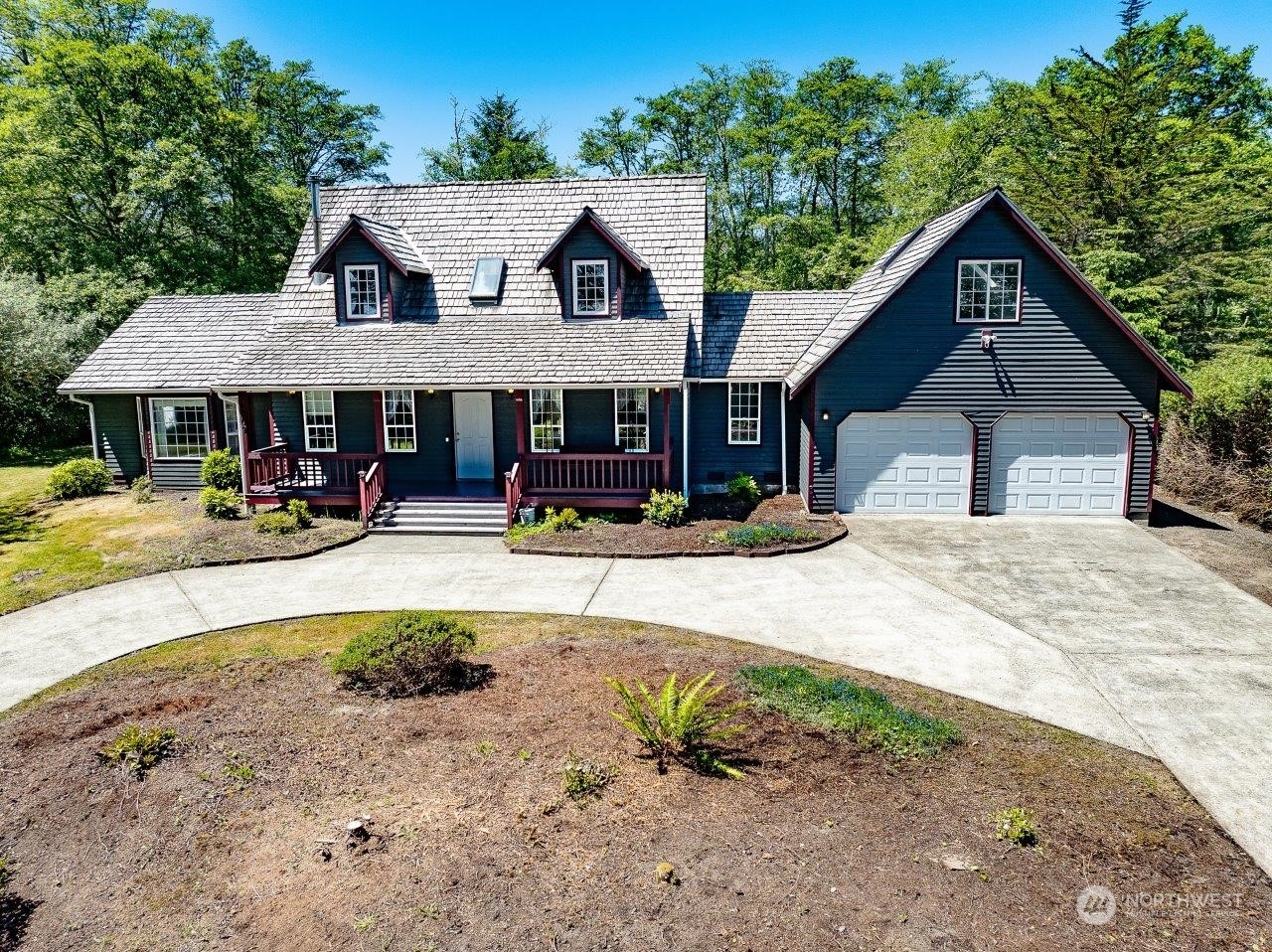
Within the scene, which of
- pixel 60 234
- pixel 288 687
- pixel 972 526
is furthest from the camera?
pixel 60 234

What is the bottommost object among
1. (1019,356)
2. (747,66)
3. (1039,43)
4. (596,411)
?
(596,411)

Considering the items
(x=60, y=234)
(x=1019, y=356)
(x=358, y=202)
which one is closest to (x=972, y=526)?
(x=1019, y=356)

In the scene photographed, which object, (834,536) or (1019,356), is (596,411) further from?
(1019,356)

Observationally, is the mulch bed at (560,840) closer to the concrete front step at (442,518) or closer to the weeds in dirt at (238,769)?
the weeds in dirt at (238,769)

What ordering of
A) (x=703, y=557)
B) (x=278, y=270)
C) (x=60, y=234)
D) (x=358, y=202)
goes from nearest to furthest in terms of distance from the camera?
(x=703, y=557)
(x=358, y=202)
(x=60, y=234)
(x=278, y=270)

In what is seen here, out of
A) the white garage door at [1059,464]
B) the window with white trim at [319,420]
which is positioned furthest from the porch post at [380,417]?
the white garage door at [1059,464]

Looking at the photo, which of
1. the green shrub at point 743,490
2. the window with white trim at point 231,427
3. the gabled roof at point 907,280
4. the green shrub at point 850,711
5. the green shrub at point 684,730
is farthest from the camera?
the window with white trim at point 231,427
